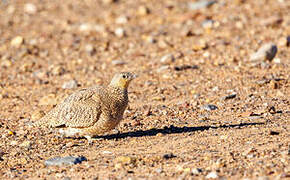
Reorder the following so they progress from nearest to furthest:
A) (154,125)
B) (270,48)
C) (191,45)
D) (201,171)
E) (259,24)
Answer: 1. (201,171)
2. (154,125)
3. (270,48)
4. (191,45)
5. (259,24)

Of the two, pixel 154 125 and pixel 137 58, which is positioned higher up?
pixel 137 58

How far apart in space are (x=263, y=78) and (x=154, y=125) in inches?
128

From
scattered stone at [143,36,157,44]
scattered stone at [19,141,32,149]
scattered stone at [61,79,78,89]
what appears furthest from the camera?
scattered stone at [143,36,157,44]

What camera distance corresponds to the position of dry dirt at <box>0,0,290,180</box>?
685cm

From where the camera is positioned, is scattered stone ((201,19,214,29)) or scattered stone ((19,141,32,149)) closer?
scattered stone ((19,141,32,149))

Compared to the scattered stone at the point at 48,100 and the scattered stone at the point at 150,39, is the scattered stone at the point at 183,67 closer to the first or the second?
the scattered stone at the point at 48,100

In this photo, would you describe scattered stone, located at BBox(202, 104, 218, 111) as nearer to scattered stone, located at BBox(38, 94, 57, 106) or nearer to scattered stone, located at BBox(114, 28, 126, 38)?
scattered stone, located at BBox(38, 94, 57, 106)

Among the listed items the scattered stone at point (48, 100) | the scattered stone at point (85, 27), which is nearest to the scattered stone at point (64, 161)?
the scattered stone at point (48, 100)

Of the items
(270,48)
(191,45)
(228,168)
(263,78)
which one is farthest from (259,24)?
(228,168)

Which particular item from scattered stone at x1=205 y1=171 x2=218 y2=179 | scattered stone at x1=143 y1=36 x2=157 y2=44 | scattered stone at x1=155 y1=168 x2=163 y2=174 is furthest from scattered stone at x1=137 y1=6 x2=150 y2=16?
scattered stone at x1=205 y1=171 x2=218 y2=179

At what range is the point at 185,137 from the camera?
7.87 m

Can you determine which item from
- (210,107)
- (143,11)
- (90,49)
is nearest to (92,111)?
(210,107)

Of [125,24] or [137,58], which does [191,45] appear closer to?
[137,58]

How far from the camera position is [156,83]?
11.5m
